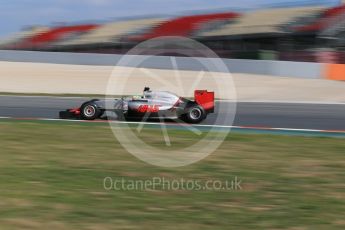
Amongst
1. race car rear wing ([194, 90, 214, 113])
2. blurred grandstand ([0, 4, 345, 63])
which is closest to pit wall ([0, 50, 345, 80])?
blurred grandstand ([0, 4, 345, 63])

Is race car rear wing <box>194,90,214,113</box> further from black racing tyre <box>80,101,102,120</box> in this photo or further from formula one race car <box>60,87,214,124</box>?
black racing tyre <box>80,101,102,120</box>

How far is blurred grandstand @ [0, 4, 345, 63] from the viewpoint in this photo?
32031mm

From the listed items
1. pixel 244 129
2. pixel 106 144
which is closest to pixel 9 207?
pixel 106 144

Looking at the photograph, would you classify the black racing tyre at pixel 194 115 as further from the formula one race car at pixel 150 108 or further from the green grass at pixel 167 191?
the green grass at pixel 167 191

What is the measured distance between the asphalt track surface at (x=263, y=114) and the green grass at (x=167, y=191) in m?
4.10

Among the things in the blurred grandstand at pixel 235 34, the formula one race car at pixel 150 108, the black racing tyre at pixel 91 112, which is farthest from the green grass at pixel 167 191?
the blurred grandstand at pixel 235 34

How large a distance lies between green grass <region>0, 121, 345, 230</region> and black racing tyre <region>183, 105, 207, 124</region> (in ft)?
10.8

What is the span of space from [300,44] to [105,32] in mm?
22153

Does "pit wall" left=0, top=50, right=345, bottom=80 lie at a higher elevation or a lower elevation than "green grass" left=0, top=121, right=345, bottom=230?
higher

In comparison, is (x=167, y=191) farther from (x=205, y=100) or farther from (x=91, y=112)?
(x=205, y=100)

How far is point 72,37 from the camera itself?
5369 cm

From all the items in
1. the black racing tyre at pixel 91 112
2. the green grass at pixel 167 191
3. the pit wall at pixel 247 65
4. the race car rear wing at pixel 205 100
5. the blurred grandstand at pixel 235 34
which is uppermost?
the blurred grandstand at pixel 235 34

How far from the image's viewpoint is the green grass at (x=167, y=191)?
4172mm

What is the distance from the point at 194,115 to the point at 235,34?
2908 cm
